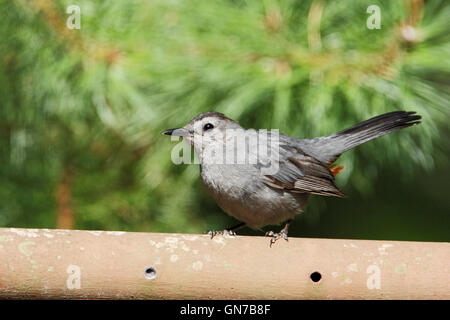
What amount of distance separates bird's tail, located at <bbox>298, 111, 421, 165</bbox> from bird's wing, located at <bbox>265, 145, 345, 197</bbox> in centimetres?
4

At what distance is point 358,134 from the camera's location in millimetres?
1954

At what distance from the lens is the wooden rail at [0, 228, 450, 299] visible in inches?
46.1

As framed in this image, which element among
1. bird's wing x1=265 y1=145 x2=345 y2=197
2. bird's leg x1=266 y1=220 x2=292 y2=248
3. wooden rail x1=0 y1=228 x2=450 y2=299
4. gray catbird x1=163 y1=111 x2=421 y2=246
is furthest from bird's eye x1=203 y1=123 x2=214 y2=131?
wooden rail x1=0 y1=228 x2=450 y2=299

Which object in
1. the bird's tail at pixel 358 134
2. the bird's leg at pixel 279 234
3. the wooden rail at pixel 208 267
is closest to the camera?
the wooden rail at pixel 208 267

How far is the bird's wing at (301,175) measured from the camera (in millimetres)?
1981

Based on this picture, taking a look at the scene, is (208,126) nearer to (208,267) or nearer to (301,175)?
(301,175)

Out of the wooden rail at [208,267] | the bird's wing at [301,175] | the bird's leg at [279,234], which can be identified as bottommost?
the wooden rail at [208,267]

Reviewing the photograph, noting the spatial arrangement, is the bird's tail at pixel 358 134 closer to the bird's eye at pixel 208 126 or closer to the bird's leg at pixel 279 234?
the bird's leg at pixel 279 234

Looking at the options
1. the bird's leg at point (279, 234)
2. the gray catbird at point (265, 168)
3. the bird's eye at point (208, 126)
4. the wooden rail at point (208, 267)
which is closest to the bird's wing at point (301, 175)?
the gray catbird at point (265, 168)

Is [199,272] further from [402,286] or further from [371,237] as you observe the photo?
[371,237]

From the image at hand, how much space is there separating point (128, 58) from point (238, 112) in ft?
1.26

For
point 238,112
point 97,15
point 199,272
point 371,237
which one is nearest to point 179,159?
A: point 238,112

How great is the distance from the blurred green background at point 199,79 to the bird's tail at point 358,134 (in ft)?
0.13

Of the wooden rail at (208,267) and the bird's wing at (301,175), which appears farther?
the bird's wing at (301,175)
